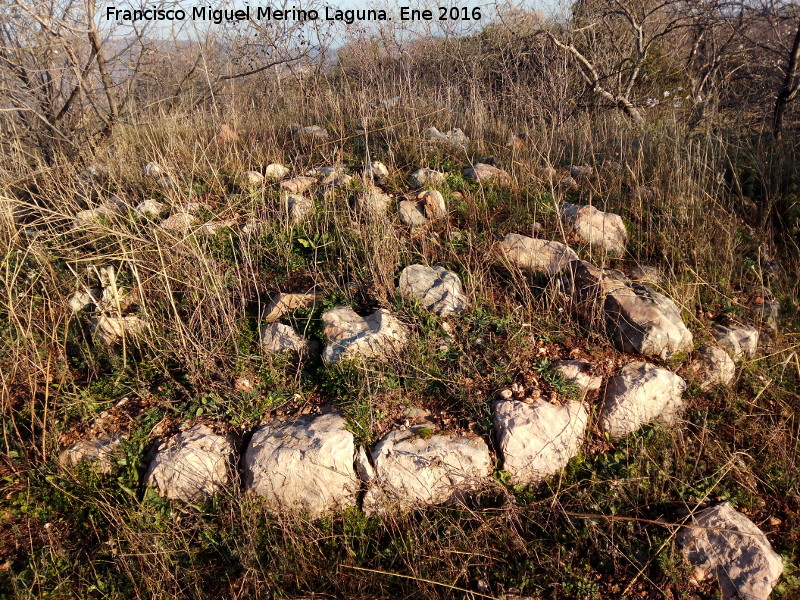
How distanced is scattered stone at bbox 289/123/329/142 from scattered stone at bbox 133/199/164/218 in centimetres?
161

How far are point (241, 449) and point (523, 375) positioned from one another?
1.57m

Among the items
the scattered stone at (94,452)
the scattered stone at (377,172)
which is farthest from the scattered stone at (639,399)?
the scattered stone at (94,452)

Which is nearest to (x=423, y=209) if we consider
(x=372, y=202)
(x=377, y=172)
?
(x=372, y=202)

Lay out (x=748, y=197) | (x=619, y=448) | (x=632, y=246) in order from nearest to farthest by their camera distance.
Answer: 1. (x=619, y=448)
2. (x=632, y=246)
3. (x=748, y=197)

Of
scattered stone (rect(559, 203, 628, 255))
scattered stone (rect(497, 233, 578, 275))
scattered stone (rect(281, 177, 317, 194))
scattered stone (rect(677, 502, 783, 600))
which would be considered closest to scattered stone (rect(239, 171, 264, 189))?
scattered stone (rect(281, 177, 317, 194))

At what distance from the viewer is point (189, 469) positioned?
2848mm

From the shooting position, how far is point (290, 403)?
10.5 feet

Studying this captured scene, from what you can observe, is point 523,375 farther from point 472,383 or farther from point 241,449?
point 241,449

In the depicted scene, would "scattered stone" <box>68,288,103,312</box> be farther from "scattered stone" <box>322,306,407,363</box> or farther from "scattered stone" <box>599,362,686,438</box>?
"scattered stone" <box>599,362,686,438</box>

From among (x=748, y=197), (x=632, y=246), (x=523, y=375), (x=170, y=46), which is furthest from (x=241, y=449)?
(x=170, y=46)

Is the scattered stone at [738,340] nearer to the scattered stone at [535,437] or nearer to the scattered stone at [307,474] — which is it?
the scattered stone at [535,437]

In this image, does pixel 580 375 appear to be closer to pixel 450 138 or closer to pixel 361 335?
pixel 361 335

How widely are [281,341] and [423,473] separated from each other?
3.74 ft

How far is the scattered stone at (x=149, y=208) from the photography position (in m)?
4.29
